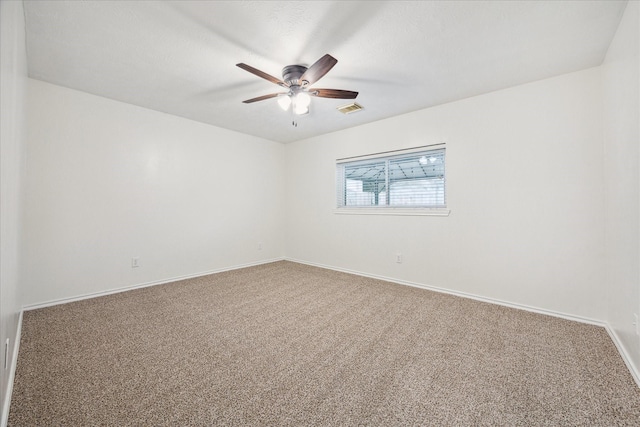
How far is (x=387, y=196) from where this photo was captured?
154 inches

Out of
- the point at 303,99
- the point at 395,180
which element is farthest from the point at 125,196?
the point at 395,180

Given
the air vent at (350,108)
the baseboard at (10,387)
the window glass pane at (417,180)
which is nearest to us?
the baseboard at (10,387)

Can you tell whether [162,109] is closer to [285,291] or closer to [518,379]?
[285,291]

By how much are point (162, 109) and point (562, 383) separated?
186 inches

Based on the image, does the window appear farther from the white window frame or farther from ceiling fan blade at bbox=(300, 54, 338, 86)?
ceiling fan blade at bbox=(300, 54, 338, 86)

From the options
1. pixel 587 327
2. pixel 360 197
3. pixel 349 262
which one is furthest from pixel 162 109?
pixel 587 327

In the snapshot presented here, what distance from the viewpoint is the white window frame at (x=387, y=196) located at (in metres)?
3.34

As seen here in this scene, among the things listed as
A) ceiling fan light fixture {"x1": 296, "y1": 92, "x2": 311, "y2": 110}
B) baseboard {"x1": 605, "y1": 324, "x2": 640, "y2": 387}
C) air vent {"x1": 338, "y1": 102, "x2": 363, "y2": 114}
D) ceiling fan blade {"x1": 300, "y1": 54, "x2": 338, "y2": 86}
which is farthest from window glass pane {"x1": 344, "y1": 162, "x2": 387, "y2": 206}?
baseboard {"x1": 605, "y1": 324, "x2": 640, "y2": 387}

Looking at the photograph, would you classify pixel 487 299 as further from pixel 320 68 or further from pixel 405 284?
pixel 320 68

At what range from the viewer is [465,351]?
1.89 m

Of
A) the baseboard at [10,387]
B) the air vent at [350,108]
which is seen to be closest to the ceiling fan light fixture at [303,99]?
the air vent at [350,108]

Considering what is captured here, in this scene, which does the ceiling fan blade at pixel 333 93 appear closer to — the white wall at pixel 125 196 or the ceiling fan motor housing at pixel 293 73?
the ceiling fan motor housing at pixel 293 73

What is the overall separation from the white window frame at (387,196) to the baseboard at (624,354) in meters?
1.67

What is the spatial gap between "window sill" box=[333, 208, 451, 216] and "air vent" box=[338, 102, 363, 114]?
148cm
